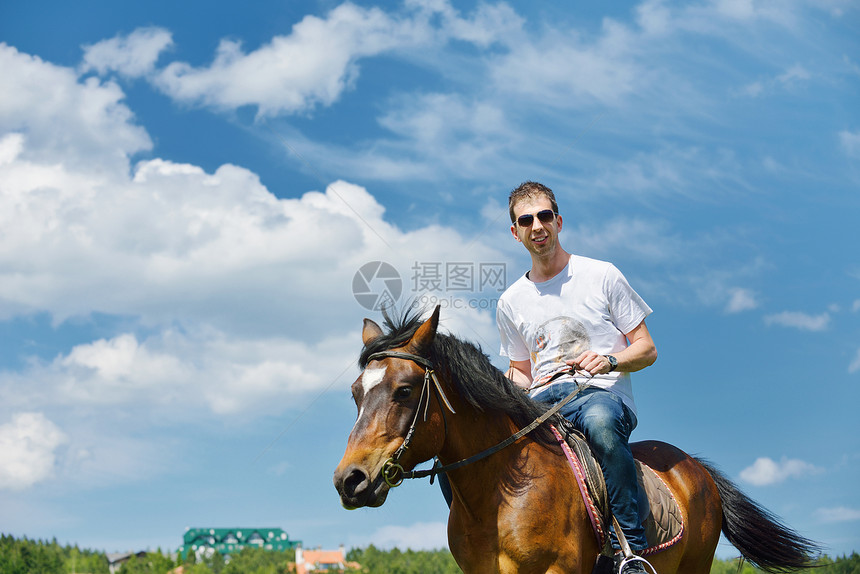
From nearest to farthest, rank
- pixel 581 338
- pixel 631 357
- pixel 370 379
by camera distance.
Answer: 1. pixel 370 379
2. pixel 631 357
3. pixel 581 338

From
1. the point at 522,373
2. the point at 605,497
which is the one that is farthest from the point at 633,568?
the point at 522,373

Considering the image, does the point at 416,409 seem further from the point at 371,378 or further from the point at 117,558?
the point at 117,558

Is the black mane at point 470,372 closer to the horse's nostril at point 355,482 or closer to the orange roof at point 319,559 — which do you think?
the horse's nostril at point 355,482

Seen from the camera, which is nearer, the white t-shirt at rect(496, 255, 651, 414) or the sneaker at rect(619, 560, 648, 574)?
the sneaker at rect(619, 560, 648, 574)

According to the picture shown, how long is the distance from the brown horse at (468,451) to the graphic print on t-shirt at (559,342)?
1.70 ft

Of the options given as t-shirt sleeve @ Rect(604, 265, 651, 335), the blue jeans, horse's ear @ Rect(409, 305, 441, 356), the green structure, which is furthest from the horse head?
the green structure

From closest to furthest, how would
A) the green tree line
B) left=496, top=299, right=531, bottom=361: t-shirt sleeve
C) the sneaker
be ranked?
the sneaker < left=496, top=299, right=531, bottom=361: t-shirt sleeve < the green tree line

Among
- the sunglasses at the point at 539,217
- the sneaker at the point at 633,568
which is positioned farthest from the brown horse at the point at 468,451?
the sunglasses at the point at 539,217

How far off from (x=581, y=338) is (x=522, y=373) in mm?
787

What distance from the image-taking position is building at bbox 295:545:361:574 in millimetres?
64188

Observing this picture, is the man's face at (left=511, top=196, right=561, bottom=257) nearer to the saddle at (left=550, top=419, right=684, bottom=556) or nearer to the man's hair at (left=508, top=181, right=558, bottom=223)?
the man's hair at (left=508, top=181, right=558, bottom=223)

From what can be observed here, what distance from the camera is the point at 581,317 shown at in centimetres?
584

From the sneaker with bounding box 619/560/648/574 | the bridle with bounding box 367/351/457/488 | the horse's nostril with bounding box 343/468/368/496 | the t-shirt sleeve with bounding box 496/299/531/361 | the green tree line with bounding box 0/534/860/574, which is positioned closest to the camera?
the horse's nostril with bounding box 343/468/368/496

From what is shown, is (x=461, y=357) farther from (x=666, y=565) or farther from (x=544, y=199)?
(x=666, y=565)
